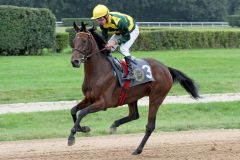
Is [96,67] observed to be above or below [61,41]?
above

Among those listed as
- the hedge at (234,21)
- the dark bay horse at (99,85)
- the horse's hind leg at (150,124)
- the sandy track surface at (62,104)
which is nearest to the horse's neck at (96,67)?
the dark bay horse at (99,85)

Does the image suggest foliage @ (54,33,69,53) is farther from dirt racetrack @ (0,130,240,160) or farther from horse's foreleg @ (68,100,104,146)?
horse's foreleg @ (68,100,104,146)

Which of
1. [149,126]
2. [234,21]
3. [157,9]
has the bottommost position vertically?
[234,21]

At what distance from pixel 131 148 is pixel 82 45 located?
234 centimetres

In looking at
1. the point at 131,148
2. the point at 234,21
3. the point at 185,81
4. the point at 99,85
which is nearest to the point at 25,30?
the point at 185,81

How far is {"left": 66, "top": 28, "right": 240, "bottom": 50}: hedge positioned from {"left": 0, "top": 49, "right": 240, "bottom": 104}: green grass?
5760 mm

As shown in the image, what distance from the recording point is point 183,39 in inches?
1594

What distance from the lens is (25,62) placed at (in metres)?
28.2

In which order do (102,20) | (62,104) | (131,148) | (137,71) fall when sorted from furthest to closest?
1. (62,104)
2. (131,148)
3. (137,71)
4. (102,20)

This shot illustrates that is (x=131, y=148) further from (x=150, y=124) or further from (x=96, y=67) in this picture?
(x=96, y=67)

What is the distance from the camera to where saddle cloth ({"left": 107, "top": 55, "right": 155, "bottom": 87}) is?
33.2 feet

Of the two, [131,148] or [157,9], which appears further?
[157,9]

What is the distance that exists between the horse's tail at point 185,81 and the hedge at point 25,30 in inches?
849

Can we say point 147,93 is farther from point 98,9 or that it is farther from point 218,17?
point 218,17
